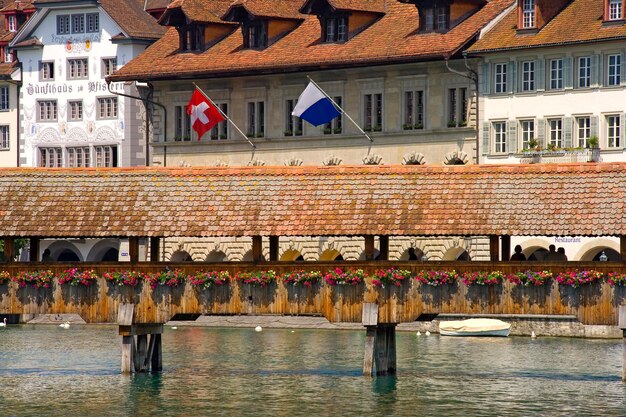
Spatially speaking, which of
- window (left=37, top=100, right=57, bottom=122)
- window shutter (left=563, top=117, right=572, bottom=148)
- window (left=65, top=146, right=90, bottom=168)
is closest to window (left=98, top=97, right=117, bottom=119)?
window (left=65, top=146, right=90, bottom=168)

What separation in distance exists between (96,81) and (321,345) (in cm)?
3016

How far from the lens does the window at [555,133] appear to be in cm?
7571

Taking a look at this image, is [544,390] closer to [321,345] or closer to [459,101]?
[321,345]

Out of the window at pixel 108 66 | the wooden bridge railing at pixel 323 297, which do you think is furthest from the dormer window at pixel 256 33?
the wooden bridge railing at pixel 323 297

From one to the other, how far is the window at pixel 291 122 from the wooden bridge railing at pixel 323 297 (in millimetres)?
33574

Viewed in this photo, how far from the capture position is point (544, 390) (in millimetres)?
50031

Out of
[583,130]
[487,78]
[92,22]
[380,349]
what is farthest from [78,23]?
[380,349]

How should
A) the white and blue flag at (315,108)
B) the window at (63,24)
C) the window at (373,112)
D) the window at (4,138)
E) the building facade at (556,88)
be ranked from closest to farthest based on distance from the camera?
the building facade at (556,88) → the white and blue flag at (315,108) → the window at (373,112) → the window at (63,24) → the window at (4,138)

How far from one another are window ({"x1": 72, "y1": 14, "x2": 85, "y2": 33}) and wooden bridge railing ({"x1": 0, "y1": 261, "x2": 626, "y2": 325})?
44.7m

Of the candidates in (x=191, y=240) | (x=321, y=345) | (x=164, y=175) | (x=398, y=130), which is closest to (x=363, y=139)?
(x=398, y=130)

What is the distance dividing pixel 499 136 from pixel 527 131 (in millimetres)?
1158

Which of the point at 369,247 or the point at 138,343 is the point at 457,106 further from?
the point at 369,247

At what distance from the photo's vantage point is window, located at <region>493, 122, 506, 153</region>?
255 feet

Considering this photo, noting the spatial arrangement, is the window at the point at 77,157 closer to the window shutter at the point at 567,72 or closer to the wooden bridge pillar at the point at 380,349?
the window shutter at the point at 567,72
